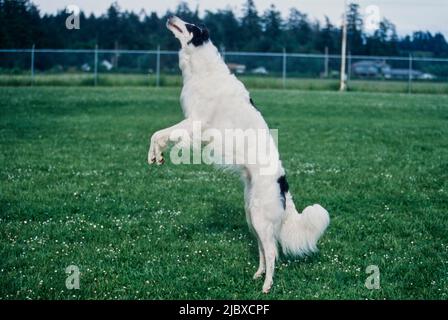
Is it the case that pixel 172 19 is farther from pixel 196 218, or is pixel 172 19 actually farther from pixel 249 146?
pixel 196 218

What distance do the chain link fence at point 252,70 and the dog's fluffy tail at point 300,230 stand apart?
84.3 ft

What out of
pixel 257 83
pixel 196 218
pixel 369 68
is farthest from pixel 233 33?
pixel 196 218

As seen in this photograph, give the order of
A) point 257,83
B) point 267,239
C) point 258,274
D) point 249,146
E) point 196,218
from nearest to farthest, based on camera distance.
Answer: point 267,239, point 249,146, point 258,274, point 196,218, point 257,83

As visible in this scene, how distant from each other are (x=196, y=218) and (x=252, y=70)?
99.6ft

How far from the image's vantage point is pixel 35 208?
7398 mm

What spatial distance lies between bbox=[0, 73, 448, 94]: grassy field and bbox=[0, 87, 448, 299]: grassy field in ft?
52.2

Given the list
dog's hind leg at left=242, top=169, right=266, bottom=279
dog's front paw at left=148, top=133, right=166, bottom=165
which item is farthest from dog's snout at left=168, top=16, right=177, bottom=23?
dog's hind leg at left=242, top=169, right=266, bottom=279

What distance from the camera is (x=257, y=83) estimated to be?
107 ft

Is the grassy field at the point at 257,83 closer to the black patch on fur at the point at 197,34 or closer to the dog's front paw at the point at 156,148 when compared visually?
the black patch on fur at the point at 197,34

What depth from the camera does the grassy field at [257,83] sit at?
1182 inches

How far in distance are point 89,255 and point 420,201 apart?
196 inches

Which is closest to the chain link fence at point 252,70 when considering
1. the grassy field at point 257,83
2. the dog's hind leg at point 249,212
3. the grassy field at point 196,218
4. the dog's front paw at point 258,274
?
the grassy field at point 257,83

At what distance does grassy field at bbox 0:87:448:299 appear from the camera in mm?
5152
